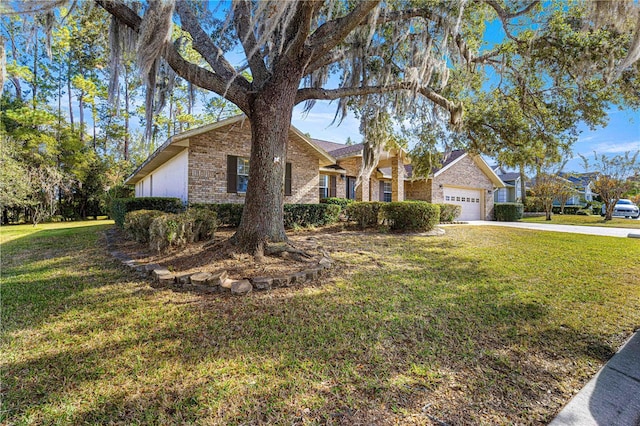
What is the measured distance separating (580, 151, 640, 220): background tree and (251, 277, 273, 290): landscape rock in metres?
23.5

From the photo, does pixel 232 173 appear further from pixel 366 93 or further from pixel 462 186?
pixel 462 186

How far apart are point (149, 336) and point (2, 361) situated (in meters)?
1.08

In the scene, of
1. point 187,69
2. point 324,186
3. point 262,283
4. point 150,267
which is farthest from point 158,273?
point 324,186

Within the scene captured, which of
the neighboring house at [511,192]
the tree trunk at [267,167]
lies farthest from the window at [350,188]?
the neighboring house at [511,192]

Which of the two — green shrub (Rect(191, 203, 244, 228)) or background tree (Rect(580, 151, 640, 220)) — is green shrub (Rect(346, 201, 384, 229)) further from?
background tree (Rect(580, 151, 640, 220))

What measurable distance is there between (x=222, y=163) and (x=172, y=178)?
10.4 ft

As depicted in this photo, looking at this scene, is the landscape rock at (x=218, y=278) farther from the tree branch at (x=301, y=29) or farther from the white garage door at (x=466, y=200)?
the white garage door at (x=466, y=200)

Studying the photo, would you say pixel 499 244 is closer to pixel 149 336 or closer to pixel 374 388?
pixel 374 388

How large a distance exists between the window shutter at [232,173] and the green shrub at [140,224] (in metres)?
3.67

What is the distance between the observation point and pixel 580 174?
70.1ft

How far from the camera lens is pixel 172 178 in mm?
12148

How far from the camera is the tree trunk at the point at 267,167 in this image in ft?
17.0

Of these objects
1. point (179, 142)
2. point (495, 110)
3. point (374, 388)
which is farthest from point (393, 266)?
point (179, 142)

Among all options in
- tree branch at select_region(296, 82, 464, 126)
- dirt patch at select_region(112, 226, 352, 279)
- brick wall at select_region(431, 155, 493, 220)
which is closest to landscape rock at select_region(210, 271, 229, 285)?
dirt patch at select_region(112, 226, 352, 279)
